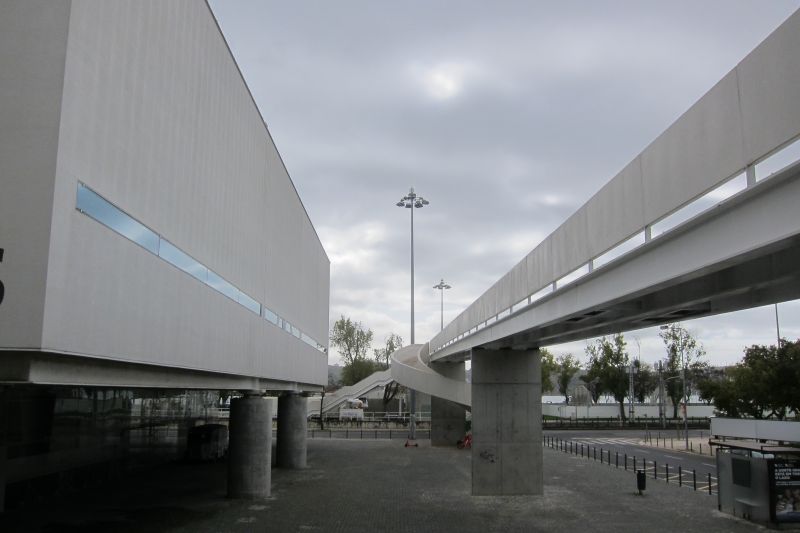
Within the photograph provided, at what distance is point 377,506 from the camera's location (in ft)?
70.9

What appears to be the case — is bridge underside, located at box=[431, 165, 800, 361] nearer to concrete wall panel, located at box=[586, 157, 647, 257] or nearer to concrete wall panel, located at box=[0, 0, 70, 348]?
concrete wall panel, located at box=[586, 157, 647, 257]

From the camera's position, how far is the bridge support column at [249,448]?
2305 cm

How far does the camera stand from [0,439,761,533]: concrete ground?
1831 centimetres

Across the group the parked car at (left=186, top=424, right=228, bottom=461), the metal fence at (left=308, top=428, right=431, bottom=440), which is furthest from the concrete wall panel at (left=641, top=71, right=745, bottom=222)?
the metal fence at (left=308, top=428, right=431, bottom=440)

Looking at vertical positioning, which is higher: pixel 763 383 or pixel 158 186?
pixel 158 186

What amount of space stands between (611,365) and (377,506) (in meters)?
65.5

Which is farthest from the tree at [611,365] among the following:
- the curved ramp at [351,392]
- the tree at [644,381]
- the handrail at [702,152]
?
the handrail at [702,152]

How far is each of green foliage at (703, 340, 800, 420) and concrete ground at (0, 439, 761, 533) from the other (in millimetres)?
18719

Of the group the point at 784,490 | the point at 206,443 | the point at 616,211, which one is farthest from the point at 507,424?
the point at 206,443

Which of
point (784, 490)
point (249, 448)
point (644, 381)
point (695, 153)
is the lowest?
point (784, 490)

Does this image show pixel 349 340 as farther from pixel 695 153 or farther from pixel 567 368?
pixel 695 153

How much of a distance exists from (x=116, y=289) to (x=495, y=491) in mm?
18122

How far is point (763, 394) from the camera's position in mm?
44688

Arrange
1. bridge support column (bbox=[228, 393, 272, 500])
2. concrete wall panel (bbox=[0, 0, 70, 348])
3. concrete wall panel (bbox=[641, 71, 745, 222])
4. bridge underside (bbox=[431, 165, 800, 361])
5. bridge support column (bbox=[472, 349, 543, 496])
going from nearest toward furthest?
bridge underside (bbox=[431, 165, 800, 361])
concrete wall panel (bbox=[641, 71, 745, 222])
concrete wall panel (bbox=[0, 0, 70, 348])
bridge support column (bbox=[228, 393, 272, 500])
bridge support column (bbox=[472, 349, 543, 496])
